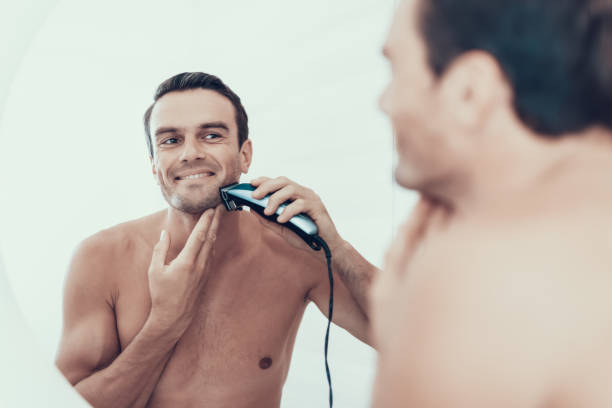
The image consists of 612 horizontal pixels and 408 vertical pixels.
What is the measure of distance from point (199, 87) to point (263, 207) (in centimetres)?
38

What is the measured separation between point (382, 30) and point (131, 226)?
75 centimetres

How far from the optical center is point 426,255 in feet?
0.92

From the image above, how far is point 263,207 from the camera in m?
0.87

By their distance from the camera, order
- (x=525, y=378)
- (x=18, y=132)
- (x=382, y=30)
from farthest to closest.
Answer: (x=382, y=30), (x=18, y=132), (x=525, y=378)

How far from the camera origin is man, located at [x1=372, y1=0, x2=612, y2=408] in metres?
0.24

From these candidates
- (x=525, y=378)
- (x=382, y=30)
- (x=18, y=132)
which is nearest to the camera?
(x=525, y=378)

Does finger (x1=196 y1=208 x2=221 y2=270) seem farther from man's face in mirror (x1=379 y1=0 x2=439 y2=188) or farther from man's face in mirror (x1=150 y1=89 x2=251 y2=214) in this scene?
man's face in mirror (x1=379 y1=0 x2=439 y2=188)

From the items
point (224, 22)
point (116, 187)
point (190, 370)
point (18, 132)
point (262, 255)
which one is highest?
point (224, 22)

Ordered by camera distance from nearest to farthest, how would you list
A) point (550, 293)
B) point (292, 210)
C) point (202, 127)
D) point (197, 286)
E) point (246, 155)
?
point (550, 293), point (292, 210), point (197, 286), point (202, 127), point (246, 155)

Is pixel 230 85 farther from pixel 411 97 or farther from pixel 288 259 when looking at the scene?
pixel 411 97

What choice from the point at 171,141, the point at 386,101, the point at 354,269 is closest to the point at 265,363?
the point at 354,269

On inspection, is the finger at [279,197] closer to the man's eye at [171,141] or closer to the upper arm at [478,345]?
the man's eye at [171,141]

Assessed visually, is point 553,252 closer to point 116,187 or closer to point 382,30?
point 382,30

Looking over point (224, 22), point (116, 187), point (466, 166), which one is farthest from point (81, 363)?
point (466, 166)
